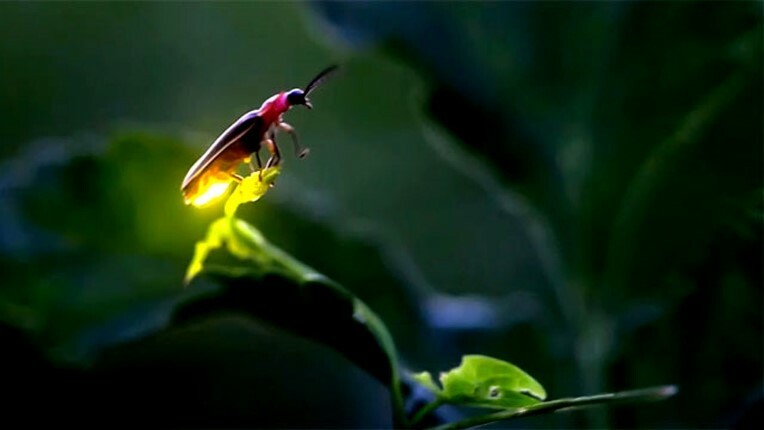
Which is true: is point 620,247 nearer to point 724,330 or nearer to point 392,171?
point 724,330

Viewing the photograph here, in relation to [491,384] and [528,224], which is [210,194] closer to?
[491,384]

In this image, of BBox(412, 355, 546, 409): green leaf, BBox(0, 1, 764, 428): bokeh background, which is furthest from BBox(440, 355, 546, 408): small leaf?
BBox(0, 1, 764, 428): bokeh background

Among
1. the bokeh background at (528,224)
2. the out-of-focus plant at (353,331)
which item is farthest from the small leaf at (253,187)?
the bokeh background at (528,224)

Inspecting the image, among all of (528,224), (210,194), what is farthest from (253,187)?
(528,224)

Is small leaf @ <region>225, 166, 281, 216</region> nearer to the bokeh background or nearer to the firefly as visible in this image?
the firefly

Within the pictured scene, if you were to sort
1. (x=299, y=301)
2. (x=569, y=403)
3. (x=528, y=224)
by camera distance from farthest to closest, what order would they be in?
(x=528, y=224), (x=299, y=301), (x=569, y=403)

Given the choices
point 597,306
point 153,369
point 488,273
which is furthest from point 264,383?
point 597,306

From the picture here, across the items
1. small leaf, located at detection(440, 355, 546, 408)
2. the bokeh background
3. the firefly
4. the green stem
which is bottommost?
the green stem

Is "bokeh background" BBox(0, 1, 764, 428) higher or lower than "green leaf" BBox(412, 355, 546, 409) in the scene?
higher

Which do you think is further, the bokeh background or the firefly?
the bokeh background
